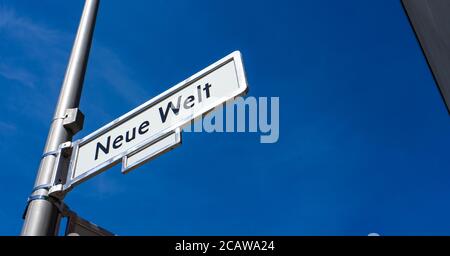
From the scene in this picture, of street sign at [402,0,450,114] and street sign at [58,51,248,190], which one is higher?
street sign at [402,0,450,114]

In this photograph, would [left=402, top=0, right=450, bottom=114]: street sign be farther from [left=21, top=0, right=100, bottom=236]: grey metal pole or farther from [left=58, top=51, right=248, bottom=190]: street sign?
[left=21, top=0, right=100, bottom=236]: grey metal pole

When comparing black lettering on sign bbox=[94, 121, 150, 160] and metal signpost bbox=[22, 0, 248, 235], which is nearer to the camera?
metal signpost bbox=[22, 0, 248, 235]

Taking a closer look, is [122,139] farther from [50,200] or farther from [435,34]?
[435,34]

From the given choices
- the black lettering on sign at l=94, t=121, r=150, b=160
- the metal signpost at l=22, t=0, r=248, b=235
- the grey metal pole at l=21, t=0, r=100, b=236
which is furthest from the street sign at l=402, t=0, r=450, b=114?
the grey metal pole at l=21, t=0, r=100, b=236

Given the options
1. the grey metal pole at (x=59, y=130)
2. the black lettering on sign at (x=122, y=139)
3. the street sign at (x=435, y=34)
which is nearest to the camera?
the grey metal pole at (x=59, y=130)

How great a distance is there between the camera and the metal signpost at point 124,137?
9.52 feet

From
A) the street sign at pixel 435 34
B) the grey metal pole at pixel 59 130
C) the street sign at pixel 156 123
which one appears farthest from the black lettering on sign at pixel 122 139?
the street sign at pixel 435 34

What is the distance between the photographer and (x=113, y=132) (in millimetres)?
3246

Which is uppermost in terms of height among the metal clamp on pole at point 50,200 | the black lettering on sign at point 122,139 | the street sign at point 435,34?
the street sign at point 435,34

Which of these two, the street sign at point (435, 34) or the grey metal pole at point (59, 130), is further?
the street sign at point (435, 34)

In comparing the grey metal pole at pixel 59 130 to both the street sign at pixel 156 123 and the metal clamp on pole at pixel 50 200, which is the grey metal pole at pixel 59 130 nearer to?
the metal clamp on pole at pixel 50 200

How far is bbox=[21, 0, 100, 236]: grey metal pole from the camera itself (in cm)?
283

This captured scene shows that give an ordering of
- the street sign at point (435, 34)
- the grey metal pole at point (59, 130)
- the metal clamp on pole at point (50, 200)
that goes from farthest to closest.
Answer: the street sign at point (435, 34)
the metal clamp on pole at point (50, 200)
the grey metal pole at point (59, 130)
